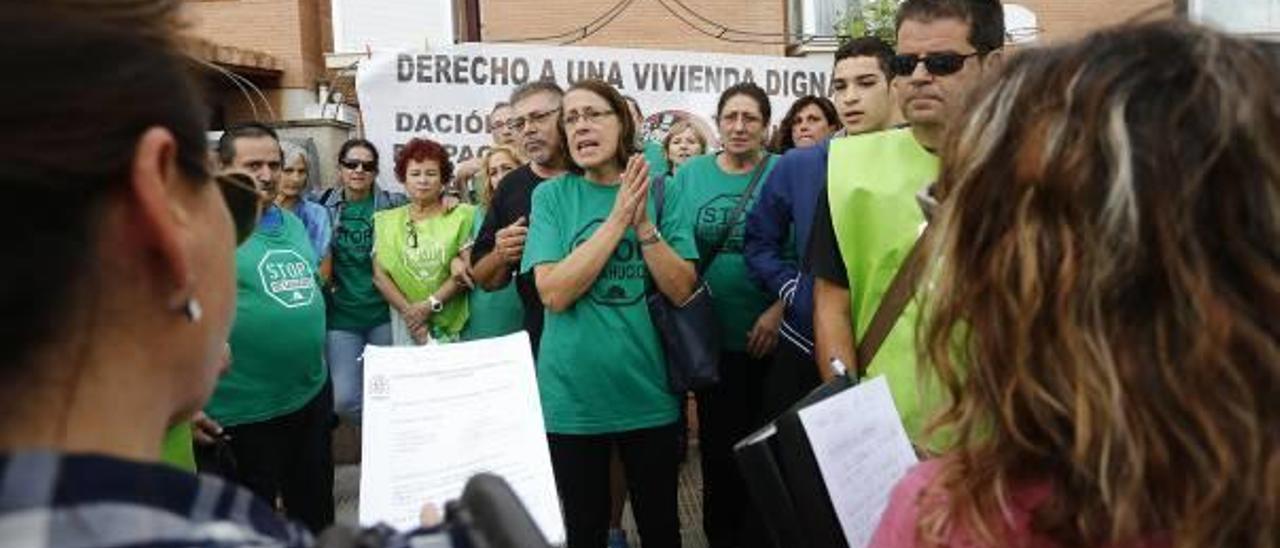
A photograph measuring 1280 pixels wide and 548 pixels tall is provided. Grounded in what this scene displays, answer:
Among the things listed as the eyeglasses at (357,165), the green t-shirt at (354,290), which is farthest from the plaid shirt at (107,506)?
the eyeglasses at (357,165)

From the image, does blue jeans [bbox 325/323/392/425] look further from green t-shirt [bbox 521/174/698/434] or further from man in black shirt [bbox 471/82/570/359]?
green t-shirt [bbox 521/174/698/434]

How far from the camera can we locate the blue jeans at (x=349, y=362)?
514 centimetres

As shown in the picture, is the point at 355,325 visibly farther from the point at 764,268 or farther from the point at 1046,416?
the point at 1046,416

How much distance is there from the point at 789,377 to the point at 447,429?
1679mm

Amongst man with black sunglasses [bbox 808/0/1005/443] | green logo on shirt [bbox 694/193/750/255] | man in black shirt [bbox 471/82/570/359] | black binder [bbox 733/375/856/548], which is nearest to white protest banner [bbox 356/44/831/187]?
man in black shirt [bbox 471/82/570/359]

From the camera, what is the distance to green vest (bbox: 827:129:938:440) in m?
2.29

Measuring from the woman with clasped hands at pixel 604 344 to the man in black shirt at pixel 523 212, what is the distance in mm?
327

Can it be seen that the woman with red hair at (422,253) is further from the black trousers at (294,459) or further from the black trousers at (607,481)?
the black trousers at (607,481)

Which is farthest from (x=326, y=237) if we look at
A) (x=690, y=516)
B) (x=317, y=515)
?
(x=690, y=516)

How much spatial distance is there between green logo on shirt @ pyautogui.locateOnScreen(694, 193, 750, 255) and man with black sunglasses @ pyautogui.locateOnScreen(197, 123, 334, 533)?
1.38 meters

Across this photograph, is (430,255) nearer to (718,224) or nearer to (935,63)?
(718,224)

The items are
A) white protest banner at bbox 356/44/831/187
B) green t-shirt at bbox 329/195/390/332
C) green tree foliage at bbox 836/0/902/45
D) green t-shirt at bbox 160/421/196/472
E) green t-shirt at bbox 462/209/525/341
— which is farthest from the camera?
green tree foliage at bbox 836/0/902/45

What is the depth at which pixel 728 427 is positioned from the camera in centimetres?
418


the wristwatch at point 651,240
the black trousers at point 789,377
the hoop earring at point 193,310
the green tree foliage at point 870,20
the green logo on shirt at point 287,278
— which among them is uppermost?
the green tree foliage at point 870,20
